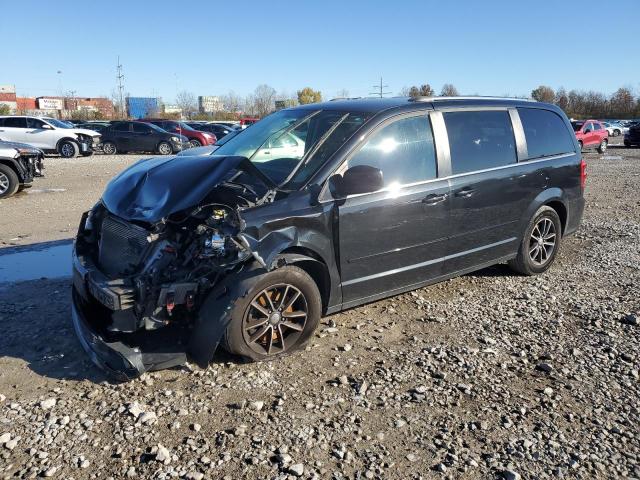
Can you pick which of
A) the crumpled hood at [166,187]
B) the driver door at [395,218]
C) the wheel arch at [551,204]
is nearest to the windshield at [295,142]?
the driver door at [395,218]

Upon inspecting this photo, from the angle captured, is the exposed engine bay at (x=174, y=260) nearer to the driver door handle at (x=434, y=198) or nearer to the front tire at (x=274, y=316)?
the front tire at (x=274, y=316)

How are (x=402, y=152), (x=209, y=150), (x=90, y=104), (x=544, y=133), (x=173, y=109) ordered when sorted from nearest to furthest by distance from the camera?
(x=402, y=152) < (x=209, y=150) < (x=544, y=133) < (x=173, y=109) < (x=90, y=104)

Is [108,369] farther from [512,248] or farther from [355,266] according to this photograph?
[512,248]

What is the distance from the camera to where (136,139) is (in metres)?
24.5

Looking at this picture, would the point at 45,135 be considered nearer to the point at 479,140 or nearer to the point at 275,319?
the point at 479,140

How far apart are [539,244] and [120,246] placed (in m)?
4.48

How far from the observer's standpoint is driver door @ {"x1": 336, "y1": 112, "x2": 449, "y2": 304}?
13.6 ft

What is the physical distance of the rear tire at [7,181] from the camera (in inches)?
428

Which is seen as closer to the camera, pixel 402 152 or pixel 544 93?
pixel 402 152

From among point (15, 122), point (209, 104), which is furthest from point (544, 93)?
point (15, 122)

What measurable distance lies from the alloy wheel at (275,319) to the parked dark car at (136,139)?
21737mm

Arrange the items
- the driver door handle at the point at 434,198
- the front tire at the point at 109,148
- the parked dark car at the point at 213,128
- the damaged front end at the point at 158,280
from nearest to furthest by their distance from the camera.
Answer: the damaged front end at the point at 158,280
the driver door handle at the point at 434,198
the front tire at the point at 109,148
the parked dark car at the point at 213,128

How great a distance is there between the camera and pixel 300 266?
397 cm

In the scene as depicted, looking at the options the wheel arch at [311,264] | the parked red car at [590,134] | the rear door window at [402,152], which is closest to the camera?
the wheel arch at [311,264]
